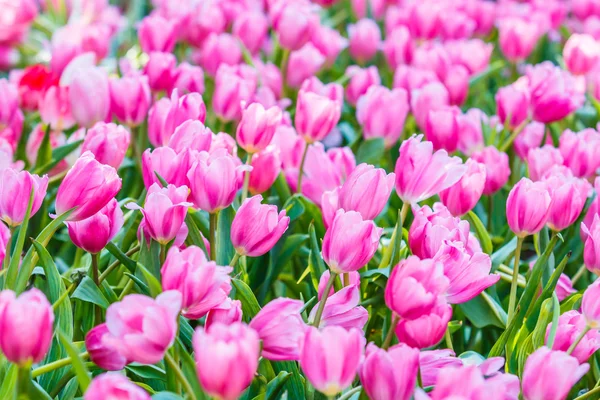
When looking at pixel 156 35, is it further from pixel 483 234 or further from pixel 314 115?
pixel 483 234

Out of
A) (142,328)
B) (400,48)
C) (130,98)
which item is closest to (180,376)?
(142,328)

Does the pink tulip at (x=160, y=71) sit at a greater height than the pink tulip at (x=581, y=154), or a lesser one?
greater

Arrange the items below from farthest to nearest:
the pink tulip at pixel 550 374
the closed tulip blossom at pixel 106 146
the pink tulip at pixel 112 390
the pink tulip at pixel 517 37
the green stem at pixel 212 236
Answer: the pink tulip at pixel 517 37 → the closed tulip blossom at pixel 106 146 → the green stem at pixel 212 236 → the pink tulip at pixel 550 374 → the pink tulip at pixel 112 390

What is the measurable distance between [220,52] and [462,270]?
0.98 meters

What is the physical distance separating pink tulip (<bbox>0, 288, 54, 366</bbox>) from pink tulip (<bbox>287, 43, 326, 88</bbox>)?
1.12 metres

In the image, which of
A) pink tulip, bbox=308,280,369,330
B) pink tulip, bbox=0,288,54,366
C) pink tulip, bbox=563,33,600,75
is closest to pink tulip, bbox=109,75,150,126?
pink tulip, bbox=308,280,369,330

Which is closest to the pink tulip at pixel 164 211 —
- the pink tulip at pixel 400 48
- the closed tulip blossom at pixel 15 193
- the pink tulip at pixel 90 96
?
the closed tulip blossom at pixel 15 193

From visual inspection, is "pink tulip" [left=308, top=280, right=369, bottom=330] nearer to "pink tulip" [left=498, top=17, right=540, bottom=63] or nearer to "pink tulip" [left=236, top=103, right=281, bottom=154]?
"pink tulip" [left=236, top=103, right=281, bottom=154]

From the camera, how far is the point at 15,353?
2.16ft

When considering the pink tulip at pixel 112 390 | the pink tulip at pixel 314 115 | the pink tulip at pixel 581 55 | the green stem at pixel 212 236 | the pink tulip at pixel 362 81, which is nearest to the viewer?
the pink tulip at pixel 112 390

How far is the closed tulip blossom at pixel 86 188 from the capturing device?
0.86 metres

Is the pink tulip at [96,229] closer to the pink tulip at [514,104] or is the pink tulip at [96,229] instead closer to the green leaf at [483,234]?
the green leaf at [483,234]

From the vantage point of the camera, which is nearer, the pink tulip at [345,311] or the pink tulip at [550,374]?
the pink tulip at [550,374]

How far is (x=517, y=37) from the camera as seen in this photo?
1903mm
